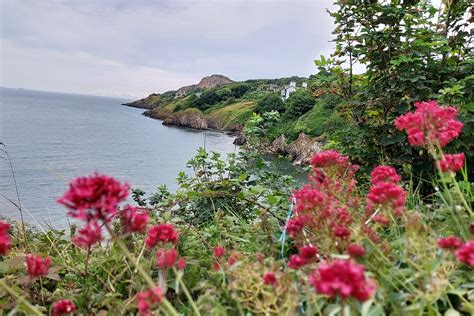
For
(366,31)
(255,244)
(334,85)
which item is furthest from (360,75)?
(255,244)

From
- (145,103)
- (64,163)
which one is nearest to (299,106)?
(64,163)

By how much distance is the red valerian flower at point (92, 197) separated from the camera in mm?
928

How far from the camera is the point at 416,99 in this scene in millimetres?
3467

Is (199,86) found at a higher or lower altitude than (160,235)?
higher

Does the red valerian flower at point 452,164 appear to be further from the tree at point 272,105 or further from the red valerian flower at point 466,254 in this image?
the tree at point 272,105

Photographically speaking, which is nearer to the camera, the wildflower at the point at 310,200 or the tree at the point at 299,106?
the wildflower at the point at 310,200

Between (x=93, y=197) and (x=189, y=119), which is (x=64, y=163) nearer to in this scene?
(x=93, y=197)

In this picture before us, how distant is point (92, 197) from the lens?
93 cm

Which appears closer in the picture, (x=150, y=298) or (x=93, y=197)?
(x=93, y=197)

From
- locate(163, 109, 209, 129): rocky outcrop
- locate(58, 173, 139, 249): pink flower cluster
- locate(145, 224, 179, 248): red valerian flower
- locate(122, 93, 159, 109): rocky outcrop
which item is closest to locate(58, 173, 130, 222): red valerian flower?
locate(58, 173, 139, 249): pink flower cluster

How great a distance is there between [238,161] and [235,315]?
11.0ft

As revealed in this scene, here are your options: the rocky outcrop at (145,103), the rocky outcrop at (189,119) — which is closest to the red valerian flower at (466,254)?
the rocky outcrop at (189,119)

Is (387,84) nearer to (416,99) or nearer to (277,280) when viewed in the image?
(416,99)

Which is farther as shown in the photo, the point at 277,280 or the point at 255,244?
the point at 255,244
